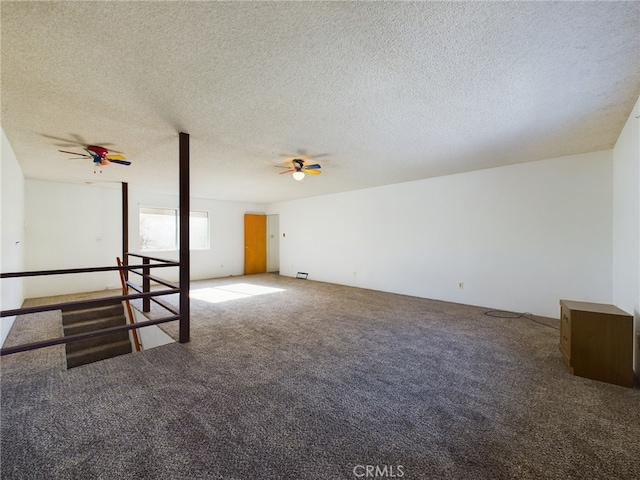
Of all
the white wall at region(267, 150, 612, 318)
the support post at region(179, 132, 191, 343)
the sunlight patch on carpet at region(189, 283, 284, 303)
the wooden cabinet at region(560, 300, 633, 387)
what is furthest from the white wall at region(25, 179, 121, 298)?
the wooden cabinet at region(560, 300, 633, 387)

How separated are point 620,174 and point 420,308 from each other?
3.27 meters

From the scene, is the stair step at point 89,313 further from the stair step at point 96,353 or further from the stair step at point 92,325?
the stair step at point 96,353

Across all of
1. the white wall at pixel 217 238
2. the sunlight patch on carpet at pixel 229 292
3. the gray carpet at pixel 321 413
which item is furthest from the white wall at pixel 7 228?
the white wall at pixel 217 238

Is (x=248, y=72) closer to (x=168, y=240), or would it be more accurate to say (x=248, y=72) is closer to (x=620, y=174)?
(x=620, y=174)

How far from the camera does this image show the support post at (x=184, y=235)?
3.16 metres

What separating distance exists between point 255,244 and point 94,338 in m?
5.17

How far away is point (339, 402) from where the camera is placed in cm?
207

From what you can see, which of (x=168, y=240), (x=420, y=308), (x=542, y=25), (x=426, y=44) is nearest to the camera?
(x=542, y=25)

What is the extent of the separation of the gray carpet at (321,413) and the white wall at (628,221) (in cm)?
95

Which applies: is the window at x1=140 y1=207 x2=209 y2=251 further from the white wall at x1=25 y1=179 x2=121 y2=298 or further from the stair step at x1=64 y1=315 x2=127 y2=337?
the stair step at x1=64 y1=315 x2=127 y2=337

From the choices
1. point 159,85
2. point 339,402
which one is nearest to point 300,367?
point 339,402

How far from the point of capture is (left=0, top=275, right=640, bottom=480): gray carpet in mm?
1495

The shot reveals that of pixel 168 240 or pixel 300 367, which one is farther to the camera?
pixel 168 240

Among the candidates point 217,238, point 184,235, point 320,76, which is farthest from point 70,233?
point 320,76
